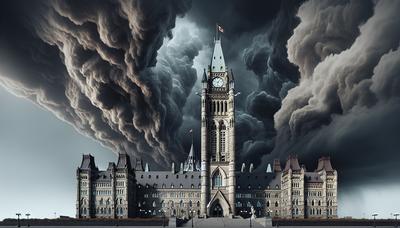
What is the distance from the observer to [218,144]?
6781 inches

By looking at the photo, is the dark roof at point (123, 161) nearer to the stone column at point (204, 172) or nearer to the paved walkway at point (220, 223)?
the stone column at point (204, 172)

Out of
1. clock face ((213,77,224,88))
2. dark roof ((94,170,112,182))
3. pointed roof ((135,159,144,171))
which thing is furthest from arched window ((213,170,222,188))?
pointed roof ((135,159,144,171))

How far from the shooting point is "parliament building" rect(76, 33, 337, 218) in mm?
168500

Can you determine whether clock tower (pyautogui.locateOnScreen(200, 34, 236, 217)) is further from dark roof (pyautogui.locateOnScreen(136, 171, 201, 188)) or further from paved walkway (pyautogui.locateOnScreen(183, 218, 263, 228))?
paved walkway (pyautogui.locateOnScreen(183, 218, 263, 228))

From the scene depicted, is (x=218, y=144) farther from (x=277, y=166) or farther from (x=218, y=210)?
(x=277, y=166)

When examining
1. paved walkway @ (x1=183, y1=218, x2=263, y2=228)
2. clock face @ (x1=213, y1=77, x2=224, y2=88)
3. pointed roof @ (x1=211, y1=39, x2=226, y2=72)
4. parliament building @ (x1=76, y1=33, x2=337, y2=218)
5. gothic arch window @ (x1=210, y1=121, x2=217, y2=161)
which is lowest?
paved walkway @ (x1=183, y1=218, x2=263, y2=228)

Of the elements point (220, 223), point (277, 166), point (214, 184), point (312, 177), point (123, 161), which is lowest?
point (220, 223)

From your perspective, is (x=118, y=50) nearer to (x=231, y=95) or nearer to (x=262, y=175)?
(x=231, y=95)

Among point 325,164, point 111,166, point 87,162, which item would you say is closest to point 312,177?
point 325,164

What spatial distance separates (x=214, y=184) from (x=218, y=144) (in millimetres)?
9672

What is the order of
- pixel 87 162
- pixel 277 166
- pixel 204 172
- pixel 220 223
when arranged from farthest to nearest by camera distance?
pixel 277 166 < pixel 204 172 < pixel 87 162 < pixel 220 223

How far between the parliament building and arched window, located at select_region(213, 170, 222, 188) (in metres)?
0.24

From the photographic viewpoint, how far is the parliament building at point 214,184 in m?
168

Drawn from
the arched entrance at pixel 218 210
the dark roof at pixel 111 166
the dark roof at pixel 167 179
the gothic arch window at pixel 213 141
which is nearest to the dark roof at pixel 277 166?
the dark roof at pixel 167 179
